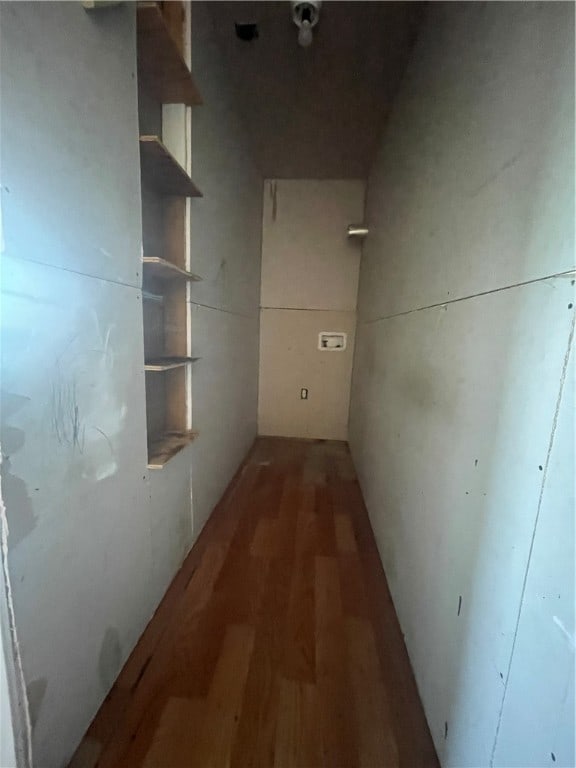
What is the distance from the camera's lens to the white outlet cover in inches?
154

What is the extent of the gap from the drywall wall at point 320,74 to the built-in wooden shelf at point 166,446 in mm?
2203

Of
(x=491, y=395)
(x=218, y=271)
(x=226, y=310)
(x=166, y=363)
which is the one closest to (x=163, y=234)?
(x=218, y=271)

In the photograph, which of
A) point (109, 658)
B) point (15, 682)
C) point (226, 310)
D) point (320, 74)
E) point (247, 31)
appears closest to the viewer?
point (15, 682)

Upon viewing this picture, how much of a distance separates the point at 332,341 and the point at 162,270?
2.66m

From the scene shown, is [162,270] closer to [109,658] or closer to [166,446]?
[166,446]

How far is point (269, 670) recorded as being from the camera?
4.33 ft

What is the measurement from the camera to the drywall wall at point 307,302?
3703 millimetres

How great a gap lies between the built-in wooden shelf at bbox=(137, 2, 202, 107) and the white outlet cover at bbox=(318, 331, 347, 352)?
8.45ft

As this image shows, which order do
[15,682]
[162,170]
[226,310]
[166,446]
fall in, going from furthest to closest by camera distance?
[226,310]
[166,446]
[162,170]
[15,682]

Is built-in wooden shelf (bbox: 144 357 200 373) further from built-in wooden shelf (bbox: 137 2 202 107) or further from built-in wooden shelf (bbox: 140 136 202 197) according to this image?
built-in wooden shelf (bbox: 137 2 202 107)

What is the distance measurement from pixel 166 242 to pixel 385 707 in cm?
219

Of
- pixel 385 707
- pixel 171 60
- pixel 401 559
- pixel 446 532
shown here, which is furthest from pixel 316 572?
pixel 171 60

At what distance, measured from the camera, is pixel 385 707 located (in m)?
1.21

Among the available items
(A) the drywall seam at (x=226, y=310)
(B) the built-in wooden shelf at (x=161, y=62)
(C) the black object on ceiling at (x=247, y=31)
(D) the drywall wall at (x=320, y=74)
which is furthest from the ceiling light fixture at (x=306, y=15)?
(A) the drywall seam at (x=226, y=310)
